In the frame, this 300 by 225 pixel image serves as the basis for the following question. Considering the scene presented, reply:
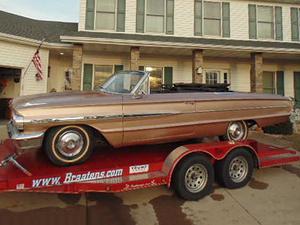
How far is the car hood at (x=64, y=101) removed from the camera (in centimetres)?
355

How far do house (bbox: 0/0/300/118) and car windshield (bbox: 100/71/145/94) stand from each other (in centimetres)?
713

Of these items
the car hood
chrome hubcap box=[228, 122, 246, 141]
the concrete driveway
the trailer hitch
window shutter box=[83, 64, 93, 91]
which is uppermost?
window shutter box=[83, 64, 93, 91]

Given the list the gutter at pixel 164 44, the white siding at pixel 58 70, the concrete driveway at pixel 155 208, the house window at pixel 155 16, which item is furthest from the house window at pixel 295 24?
the concrete driveway at pixel 155 208

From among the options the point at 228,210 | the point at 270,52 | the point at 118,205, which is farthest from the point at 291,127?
the point at 118,205

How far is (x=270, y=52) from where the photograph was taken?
1292 centimetres

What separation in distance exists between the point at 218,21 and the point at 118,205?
12.0 metres

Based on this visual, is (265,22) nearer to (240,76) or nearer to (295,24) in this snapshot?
(295,24)

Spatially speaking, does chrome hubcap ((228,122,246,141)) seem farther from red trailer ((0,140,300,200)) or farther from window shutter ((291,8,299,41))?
window shutter ((291,8,299,41))

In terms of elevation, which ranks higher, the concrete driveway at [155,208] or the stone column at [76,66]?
the stone column at [76,66]

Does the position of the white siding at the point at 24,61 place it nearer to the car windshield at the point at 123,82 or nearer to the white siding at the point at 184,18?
the white siding at the point at 184,18

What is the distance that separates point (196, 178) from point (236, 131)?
142 centimetres

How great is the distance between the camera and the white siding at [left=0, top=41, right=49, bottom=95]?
11.4m

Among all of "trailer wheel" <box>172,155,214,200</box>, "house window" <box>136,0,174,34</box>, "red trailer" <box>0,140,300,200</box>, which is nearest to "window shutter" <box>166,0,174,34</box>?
"house window" <box>136,0,174,34</box>

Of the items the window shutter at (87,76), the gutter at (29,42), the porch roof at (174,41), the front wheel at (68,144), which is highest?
the porch roof at (174,41)
